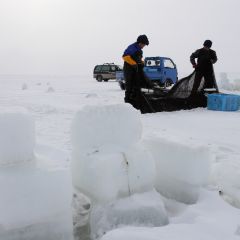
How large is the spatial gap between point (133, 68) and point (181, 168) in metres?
5.58

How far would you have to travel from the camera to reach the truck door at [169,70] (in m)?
18.1

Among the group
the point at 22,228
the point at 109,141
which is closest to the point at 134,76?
the point at 109,141

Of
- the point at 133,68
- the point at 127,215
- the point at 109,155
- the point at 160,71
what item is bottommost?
the point at 160,71

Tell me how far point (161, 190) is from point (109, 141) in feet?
2.34

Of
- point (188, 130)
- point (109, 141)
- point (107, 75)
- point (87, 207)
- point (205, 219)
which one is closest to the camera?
point (205, 219)

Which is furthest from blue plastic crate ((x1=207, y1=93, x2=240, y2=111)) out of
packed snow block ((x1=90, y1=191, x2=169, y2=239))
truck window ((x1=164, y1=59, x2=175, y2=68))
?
truck window ((x1=164, y1=59, x2=175, y2=68))

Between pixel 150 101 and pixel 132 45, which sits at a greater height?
pixel 132 45

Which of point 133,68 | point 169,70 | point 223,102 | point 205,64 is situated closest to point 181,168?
point 133,68

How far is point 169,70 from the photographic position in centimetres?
1834

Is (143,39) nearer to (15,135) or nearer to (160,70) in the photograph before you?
(15,135)

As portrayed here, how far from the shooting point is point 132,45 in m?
8.30

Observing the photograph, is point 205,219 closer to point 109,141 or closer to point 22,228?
point 109,141

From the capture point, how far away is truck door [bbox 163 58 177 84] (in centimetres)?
1811

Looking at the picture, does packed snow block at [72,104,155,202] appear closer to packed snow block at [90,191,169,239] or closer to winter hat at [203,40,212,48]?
packed snow block at [90,191,169,239]
